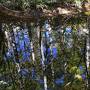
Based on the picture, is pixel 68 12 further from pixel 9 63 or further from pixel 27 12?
pixel 9 63

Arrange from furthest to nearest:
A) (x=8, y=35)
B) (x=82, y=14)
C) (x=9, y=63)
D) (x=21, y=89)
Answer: (x=82, y=14)
(x=8, y=35)
(x=9, y=63)
(x=21, y=89)

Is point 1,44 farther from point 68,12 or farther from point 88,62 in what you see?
point 68,12

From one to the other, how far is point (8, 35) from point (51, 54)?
67.8 inches

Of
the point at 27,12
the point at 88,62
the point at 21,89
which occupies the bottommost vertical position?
the point at 21,89

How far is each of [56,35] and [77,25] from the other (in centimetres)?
106

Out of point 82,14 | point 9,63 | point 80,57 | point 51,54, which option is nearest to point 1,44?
point 9,63

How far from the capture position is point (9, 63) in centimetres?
1084

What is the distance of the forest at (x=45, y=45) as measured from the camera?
10094 mm

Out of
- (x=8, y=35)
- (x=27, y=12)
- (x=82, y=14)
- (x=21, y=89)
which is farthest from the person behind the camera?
(x=82, y=14)

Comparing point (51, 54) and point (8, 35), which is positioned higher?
point (8, 35)

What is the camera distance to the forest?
1009 cm

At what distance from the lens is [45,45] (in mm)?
12922

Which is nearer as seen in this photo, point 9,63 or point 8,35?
point 9,63

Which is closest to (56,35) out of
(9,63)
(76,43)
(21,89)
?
(76,43)
